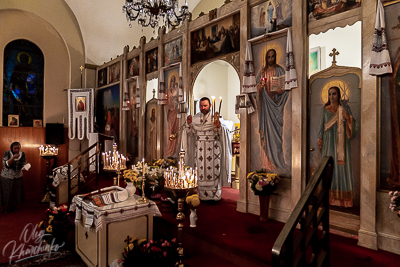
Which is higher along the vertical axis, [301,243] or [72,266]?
[301,243]

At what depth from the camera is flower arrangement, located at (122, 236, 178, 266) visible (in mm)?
4125

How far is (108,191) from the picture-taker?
17.3ft

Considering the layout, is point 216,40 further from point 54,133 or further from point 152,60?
point 54,133

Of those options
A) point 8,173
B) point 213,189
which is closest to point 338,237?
point 213,189

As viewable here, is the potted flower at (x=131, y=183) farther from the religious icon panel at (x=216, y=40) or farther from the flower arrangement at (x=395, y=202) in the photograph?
the flower arrangement at (x=395, y=202)

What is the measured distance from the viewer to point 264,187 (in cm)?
559

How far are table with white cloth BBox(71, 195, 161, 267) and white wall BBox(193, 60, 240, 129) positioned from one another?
9.58m

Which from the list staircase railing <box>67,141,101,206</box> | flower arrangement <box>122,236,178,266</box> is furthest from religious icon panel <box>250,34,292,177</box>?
staircase railing <box>67,141,101,206</box>

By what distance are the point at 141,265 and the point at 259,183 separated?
274 cm

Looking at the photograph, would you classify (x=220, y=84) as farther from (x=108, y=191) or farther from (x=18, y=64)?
(x=108, y=191)

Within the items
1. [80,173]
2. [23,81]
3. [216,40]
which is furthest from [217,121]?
[23,81]

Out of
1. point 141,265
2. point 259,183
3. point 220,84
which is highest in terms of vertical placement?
point 220,84

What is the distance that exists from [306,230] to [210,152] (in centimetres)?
505

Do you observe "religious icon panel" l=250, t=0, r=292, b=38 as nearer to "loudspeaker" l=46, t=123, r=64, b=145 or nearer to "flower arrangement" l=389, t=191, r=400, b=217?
"flower arrangement" l=389, t=191, r=400, b=217
